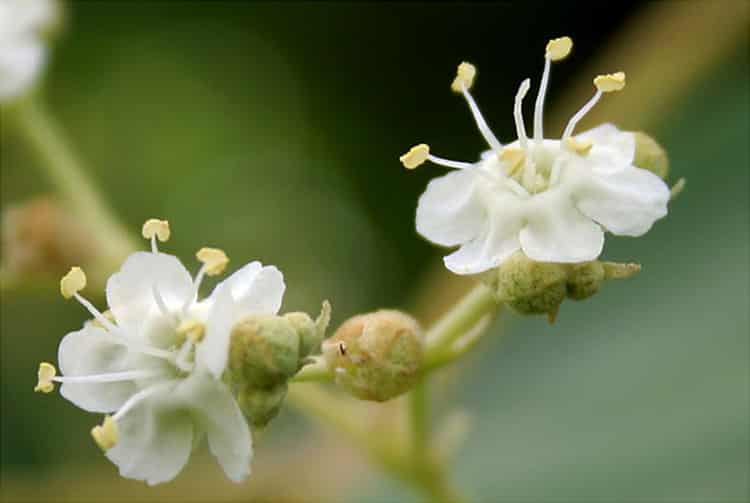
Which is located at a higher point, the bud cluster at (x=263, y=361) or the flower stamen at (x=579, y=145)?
the flower stamen at (x=579, y=145)

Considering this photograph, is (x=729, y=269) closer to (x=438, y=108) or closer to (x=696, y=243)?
(x=696, y=243)

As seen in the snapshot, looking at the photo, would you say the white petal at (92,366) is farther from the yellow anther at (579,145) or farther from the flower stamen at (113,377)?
the yellow anther at (579,145)

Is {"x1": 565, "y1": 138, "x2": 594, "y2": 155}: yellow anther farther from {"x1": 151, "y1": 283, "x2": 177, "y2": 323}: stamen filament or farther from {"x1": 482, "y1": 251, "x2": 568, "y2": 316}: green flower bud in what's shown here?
{"x1": 151, "y1": 283, "x2": 177, "y2": 323}: stamen filament

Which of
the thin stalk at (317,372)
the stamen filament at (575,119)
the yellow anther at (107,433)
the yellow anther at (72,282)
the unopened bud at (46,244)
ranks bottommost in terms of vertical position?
the yellow anther at (107,433)

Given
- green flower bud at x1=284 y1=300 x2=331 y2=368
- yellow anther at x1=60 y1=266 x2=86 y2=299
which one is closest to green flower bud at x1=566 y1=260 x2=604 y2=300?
green flower bud at x1=284 y1=300 x2=331 y2=368

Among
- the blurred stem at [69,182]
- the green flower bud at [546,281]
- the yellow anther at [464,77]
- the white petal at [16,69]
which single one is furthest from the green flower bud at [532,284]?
the white petal at [16,69]

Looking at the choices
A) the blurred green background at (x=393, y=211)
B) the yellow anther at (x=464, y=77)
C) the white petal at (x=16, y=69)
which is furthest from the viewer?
the white petal at (x=16, y=69)
